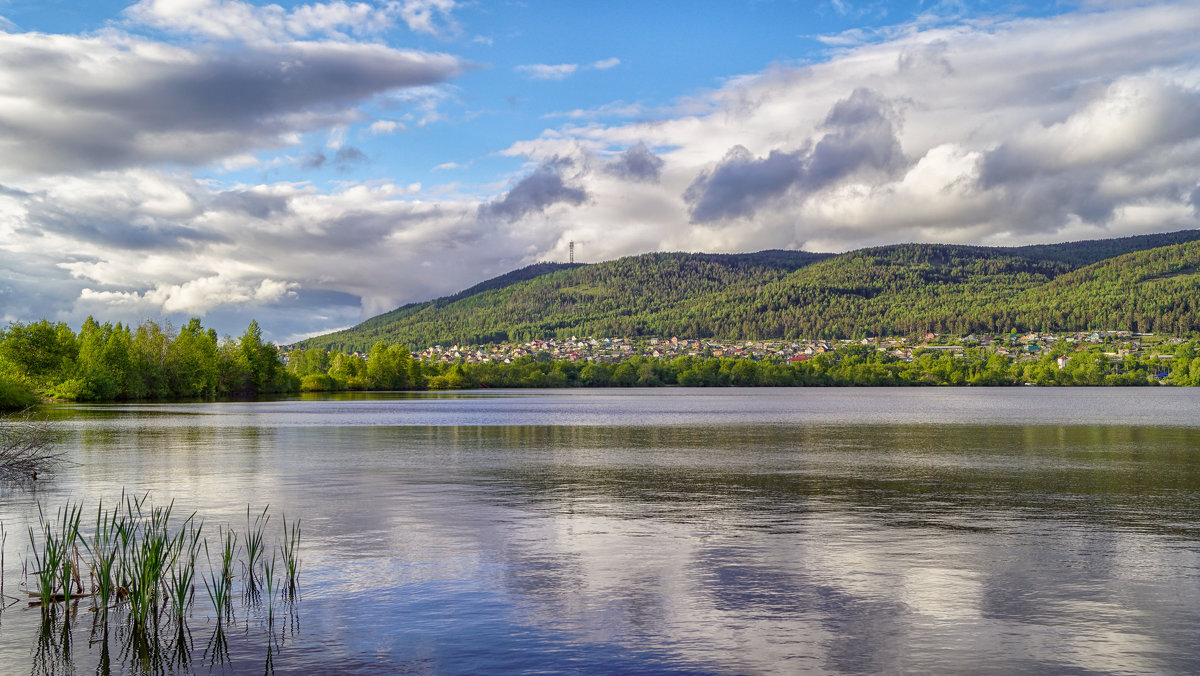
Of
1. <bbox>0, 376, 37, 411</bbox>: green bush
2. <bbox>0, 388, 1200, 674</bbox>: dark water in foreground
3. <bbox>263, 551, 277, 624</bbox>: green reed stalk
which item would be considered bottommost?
<bbox>0, 388, 1200, 674</bbox>: dark water in foreground

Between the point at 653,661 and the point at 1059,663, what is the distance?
581 cm

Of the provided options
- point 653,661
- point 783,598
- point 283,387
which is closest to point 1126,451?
point 783,598

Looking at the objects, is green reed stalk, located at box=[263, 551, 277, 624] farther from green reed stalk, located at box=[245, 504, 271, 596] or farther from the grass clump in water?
green reed stalk, located at box=[245, 504, 271, 596]

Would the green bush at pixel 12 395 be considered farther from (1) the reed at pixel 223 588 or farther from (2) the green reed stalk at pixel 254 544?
(1) the reed at pixel 223 588

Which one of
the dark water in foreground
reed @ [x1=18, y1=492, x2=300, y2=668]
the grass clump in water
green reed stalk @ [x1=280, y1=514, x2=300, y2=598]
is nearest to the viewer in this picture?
the dark water in foreground

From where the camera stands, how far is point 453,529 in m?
23.5

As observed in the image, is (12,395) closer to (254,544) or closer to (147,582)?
(254,544)

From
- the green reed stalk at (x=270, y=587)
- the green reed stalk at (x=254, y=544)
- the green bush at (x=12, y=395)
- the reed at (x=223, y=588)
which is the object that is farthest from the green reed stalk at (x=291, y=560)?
the green bush at (x=12, y=395)

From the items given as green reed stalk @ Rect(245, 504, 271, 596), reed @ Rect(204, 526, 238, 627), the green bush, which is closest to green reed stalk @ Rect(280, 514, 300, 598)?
green reed stalk @ Rect(245, 504, 271, 596)

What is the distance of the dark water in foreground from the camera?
42.8 ft

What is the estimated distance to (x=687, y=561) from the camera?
19.3 metres

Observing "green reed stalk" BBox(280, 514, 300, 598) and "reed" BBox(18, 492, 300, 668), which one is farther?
"green reed stalk" BBox(280, 514, 300, 598)

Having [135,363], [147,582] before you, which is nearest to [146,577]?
[147,582]

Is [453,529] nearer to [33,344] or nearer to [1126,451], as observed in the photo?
[1126,451]
